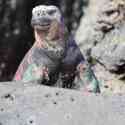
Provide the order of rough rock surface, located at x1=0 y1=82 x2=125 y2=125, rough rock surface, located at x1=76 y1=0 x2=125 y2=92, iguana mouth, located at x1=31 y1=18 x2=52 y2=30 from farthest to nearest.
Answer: rough rock surface, located at x1=76 y1=0 x2=125 y2=92, iguana mouth, located at x1=31 y1=18 x2=52 y2=30, rough rock surface, located at x1=0 y1=82 x2=125 y2=125

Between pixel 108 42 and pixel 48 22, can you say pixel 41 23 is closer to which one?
pixel 48 22

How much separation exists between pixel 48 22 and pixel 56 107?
831 millimetres

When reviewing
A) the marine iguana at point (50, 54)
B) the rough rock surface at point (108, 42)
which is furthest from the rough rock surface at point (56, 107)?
the rough rock surface at point (108, 42)

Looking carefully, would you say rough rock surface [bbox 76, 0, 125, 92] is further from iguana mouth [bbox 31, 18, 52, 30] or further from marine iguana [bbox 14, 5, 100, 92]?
iguana mouth [bbox 31, 18, 52, 30]

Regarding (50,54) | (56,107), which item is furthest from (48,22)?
(56,107)

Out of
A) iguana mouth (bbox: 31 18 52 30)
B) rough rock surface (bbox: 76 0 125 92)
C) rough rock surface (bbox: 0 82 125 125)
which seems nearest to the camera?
rough rock surface (bbox: 0 82 125 125)

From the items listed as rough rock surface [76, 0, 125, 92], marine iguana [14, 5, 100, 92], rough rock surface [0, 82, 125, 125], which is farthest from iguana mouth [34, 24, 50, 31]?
rough rock surface [76, 0, 125, 92]

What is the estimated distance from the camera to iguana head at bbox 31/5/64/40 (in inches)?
169

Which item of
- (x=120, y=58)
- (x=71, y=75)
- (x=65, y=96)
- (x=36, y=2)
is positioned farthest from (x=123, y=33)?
(x=36, y=2)

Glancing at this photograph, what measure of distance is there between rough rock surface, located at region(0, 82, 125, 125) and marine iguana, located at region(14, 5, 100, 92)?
1.68 feet

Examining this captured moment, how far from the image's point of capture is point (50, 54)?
4379mm

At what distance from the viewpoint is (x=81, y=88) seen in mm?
4402

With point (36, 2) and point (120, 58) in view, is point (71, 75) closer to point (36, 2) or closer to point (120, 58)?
point (120, 58)

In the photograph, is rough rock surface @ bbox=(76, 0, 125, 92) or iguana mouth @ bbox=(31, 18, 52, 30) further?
rough rock surface @ bbox=(76, 0, 125, 92)
